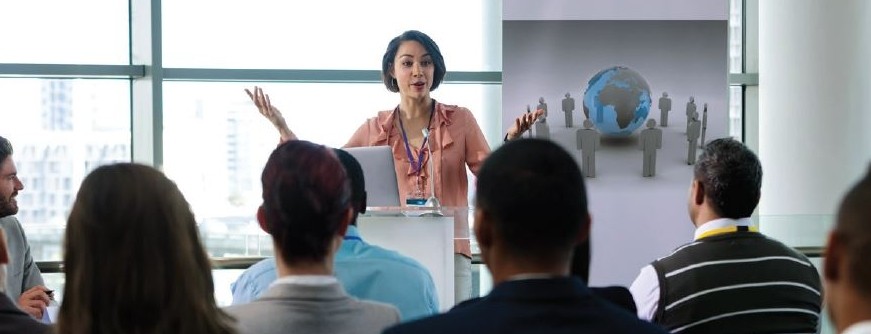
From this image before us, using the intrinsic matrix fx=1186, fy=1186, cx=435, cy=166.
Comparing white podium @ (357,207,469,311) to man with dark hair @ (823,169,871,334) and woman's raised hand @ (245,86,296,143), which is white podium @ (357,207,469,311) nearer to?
woman's raised hand @ (245,86,296,143)

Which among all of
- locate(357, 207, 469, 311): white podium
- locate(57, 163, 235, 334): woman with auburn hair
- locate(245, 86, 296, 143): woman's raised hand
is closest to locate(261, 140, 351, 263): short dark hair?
locate(57, 163, 235, 334): woman with auburn hair

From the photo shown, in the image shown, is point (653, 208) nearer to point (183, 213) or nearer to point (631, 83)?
point (631, 83)

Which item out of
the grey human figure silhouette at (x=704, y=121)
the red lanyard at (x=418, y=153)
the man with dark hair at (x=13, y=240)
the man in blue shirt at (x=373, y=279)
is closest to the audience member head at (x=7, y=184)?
the man with dark hair at (x=13, y=240)

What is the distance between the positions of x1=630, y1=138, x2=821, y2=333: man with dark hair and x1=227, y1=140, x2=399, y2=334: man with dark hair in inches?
38.0

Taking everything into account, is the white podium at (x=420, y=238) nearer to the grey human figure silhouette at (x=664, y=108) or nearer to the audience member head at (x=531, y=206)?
the audience member head at (x=531, y=206)

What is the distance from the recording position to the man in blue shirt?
8.66ft

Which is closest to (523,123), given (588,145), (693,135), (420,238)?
(420,238)

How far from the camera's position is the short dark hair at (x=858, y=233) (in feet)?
4.53

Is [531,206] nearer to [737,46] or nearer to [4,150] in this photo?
[4,150]

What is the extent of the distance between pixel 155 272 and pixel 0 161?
112 inches

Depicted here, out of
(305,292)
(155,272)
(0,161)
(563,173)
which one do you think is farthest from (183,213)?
(0,161)

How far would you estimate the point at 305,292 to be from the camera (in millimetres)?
2047

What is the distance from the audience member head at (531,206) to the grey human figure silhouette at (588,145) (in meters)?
4.96

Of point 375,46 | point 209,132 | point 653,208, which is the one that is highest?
point 375,46
